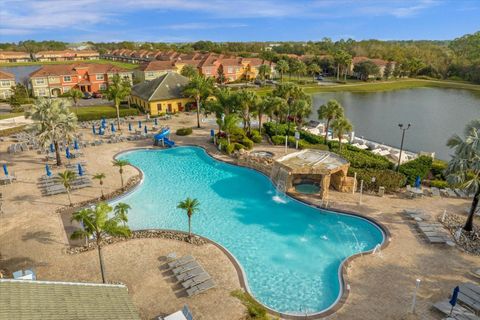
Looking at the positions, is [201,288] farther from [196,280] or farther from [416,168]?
[416,168]

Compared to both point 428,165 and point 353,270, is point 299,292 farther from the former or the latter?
point 428,165

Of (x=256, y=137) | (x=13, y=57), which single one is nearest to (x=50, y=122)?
(x=256, y=137)

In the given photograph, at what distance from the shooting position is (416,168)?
30703 mm

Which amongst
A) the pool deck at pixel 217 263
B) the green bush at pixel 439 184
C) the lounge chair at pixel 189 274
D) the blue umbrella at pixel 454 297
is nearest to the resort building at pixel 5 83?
the pool deck at pixel 217 263

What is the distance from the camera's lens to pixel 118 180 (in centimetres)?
3103

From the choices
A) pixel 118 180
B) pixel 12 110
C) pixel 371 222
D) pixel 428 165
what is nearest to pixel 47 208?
pixel 118 180

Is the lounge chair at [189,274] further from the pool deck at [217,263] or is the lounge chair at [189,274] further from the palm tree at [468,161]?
the palm tree at [468,161]

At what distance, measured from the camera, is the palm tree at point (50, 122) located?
31.3 metres

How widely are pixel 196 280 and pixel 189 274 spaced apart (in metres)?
0.66

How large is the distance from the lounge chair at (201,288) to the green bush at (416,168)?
68.3ft

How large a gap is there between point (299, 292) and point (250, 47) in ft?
527

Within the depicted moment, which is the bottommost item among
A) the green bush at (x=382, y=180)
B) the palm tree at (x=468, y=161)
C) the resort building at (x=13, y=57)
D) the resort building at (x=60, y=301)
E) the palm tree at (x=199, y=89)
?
the green bush at (x=382, y=180)

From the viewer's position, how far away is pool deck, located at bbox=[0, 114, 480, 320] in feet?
53.8

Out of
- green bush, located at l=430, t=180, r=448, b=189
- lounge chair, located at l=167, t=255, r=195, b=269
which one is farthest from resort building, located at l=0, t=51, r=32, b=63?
green bush, located at l=430, t=180, r=448, b=189
